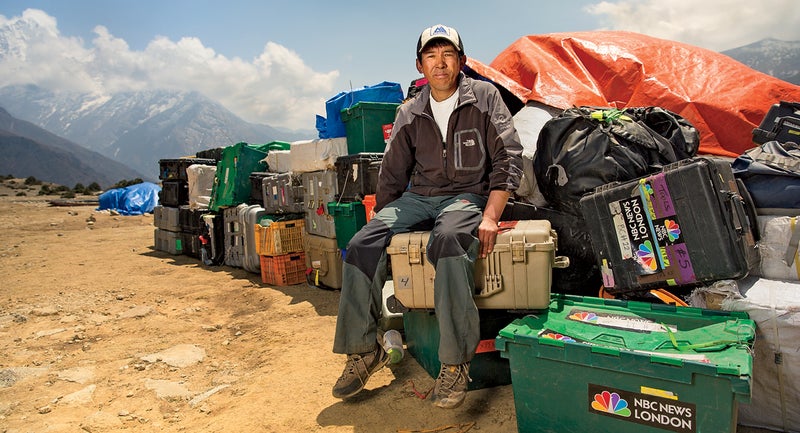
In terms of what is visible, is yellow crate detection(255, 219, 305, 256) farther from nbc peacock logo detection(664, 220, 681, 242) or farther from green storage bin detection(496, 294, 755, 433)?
nbc peacock logo detection(664, 220, 681, 242)

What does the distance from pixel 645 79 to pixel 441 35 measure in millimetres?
2483

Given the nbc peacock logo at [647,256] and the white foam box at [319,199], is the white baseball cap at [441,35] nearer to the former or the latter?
the nbc peacock logo at [647,256]

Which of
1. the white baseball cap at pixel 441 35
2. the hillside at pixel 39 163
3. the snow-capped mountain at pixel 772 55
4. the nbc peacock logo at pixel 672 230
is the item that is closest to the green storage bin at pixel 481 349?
the nbc peacock logo at pixel 672 230

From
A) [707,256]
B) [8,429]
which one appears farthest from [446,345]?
[8,429]

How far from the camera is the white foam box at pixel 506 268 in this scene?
7.61ft

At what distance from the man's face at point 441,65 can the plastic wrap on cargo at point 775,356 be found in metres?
1.88

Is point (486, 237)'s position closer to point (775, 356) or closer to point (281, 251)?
point (775, 356)

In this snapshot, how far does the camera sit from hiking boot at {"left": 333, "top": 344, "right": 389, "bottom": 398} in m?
2.51

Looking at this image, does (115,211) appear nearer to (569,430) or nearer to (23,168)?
(569,430)

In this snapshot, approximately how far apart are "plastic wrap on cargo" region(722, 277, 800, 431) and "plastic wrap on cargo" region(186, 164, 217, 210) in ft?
25.4

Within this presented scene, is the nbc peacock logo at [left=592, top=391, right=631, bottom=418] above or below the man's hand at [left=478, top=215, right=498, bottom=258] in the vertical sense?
below

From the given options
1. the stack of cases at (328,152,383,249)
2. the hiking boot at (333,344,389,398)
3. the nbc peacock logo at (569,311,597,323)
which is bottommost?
the hiking boot at (333,344,389,398)

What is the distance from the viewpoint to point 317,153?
18.3 feet

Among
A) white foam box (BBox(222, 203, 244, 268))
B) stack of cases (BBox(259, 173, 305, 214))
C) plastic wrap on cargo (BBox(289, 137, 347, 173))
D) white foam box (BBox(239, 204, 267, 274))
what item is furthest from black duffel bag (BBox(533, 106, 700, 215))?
white foam box (BBox(222, 203, 244, 268))
